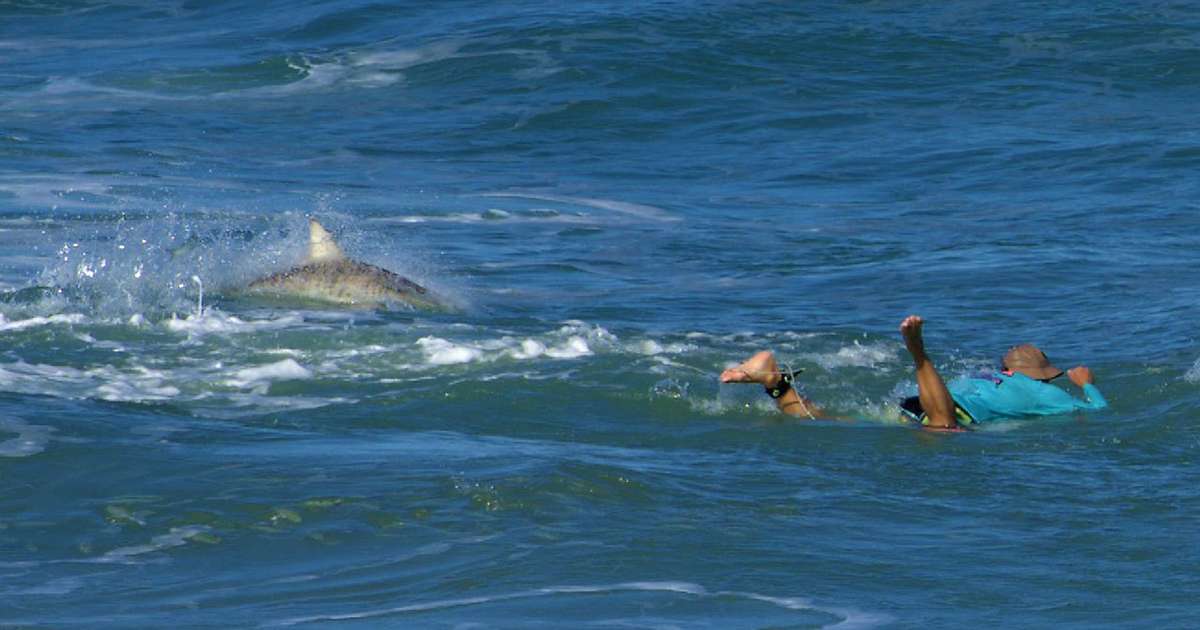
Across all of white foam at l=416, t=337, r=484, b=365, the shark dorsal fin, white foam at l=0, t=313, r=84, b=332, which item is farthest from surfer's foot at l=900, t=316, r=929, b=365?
white foam at l=0, t=313, r=84, b=332

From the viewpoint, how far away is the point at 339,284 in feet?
45.3

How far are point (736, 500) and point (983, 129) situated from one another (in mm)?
16688

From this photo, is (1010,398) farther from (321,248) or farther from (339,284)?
(321,248)

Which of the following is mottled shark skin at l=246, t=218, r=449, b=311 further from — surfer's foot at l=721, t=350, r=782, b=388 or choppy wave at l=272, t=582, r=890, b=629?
choppy wave at l=272, t=582, r=890, b=629

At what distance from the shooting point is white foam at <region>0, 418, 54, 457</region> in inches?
355

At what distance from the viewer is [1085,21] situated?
3012 cm

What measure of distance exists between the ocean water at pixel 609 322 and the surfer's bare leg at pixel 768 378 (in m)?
0.24

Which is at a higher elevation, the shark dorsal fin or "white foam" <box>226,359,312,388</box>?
"white foam" <box>226,359,312,388</box>

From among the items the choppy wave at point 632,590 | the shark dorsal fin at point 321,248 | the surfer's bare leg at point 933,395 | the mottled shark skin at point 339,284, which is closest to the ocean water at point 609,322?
the choppy wave at point 632,590

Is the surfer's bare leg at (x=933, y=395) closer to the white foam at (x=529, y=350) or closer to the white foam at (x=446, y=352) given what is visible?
the white foam at (x=529, y=350)

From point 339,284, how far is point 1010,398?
16.8 feet

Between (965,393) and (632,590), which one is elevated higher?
(632,590)

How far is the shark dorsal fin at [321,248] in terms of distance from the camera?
14.1 m

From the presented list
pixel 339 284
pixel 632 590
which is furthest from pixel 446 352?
pixel 632 590
